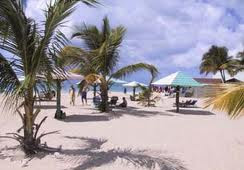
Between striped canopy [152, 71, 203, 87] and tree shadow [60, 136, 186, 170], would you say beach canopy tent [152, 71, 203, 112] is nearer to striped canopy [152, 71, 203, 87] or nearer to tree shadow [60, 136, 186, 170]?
striped canopy [152, 71, 203, 87]

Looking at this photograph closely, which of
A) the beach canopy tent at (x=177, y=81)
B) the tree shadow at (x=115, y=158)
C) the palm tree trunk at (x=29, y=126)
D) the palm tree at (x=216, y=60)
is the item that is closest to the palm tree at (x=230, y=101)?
the tree shadow at (x=115, y=158)

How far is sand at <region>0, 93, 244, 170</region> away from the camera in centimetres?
809

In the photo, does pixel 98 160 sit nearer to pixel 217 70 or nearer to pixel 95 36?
pixel 95 36

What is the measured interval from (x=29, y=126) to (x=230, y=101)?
4.38 meters

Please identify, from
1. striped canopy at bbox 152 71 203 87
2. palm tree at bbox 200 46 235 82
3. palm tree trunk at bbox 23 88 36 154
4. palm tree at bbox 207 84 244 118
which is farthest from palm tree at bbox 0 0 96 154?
palm tree at bbox 200 46 235 82

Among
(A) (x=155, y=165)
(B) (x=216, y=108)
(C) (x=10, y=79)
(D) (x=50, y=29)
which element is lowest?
(A) (x=155, y=165)

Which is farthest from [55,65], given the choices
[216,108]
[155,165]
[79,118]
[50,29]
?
[79,118]

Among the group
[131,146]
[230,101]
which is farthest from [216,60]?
[230,101]

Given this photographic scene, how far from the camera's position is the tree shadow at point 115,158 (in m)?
7.95

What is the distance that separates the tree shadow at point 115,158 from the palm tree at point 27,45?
141 cm

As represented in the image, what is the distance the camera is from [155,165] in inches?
315

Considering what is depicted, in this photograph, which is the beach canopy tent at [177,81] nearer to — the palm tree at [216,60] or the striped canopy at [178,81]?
the striped canopy at [178,81]

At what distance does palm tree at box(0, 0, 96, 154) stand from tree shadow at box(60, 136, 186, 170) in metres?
1.41

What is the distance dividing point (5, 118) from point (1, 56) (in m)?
8.81
